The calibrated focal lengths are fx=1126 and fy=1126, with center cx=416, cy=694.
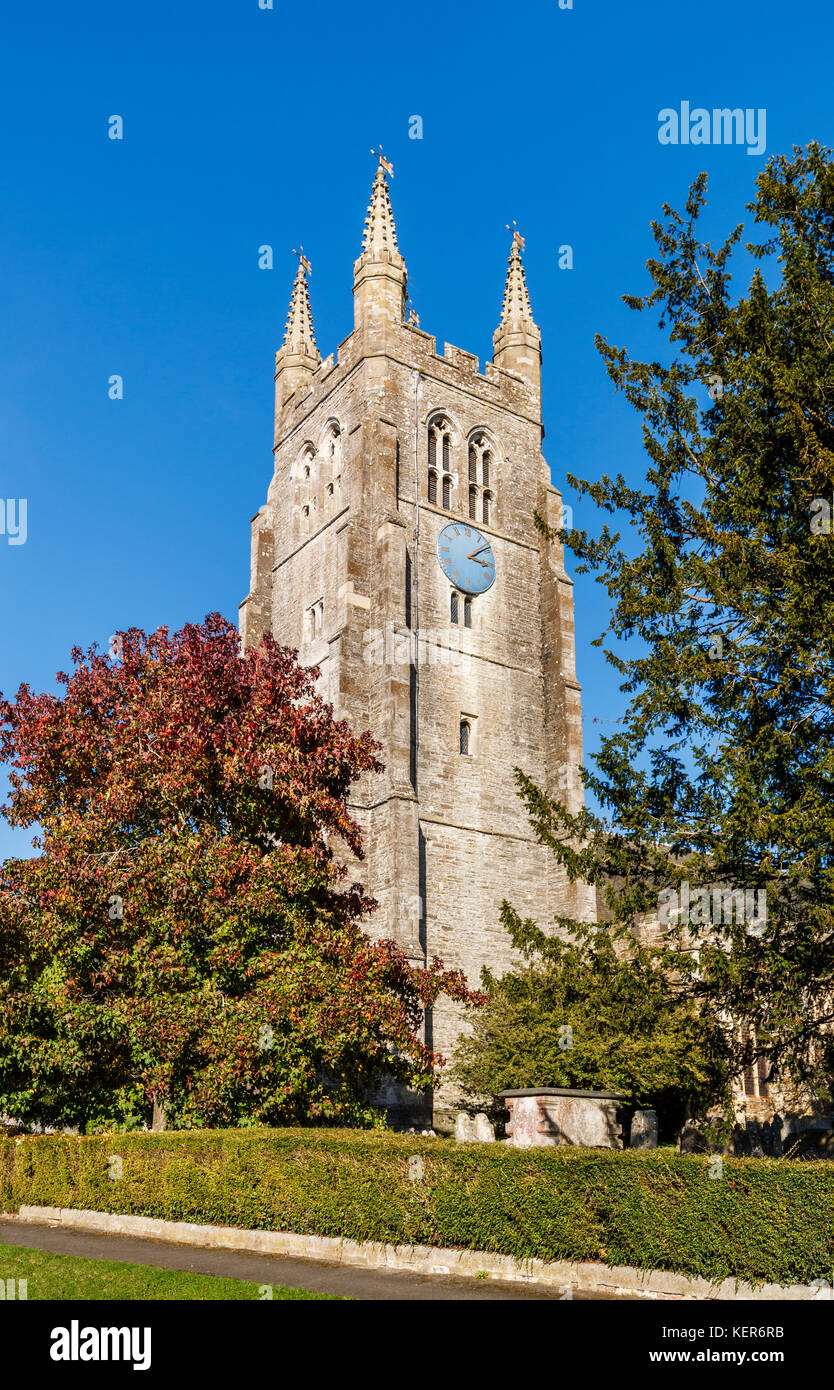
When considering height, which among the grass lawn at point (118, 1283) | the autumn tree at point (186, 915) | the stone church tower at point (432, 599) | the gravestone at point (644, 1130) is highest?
the stone church tower at point (432, 599)

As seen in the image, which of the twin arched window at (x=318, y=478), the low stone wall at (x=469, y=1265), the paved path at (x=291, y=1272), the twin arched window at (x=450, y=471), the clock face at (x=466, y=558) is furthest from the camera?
the twin arched window at (x=318, y=478)

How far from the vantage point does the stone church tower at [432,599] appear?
3431cm

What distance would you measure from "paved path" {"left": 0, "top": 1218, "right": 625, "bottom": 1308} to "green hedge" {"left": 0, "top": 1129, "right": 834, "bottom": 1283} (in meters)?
0.50

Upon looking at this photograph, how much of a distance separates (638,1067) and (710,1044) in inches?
327

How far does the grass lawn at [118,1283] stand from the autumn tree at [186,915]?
18.7 feet

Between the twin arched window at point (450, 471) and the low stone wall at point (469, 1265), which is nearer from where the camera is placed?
the low stone wall at point (469, 1265)

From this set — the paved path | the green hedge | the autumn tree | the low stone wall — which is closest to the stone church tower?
the autumn tree

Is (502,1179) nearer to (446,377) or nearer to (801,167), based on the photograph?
(801,167)

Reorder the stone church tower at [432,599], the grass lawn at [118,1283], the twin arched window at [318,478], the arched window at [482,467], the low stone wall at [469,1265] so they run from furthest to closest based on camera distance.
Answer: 1. the arched window at [482,467]
2. the twin arched window at [318,478]
3. the stone church tower at [432,599]
4. the low stone wall at [469,1265]
5. the grass lawn at [118,1283]

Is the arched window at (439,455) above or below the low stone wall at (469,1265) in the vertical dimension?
above

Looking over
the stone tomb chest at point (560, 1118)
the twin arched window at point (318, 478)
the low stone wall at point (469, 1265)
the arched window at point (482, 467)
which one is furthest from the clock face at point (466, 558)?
the low stone wall at point (469, 1265)

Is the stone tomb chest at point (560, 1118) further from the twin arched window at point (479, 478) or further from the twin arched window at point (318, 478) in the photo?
the twin arched window at point (318, 478)

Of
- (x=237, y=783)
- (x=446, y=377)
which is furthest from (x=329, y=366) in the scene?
(x=237, y=783)

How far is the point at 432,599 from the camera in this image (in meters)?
38.0
